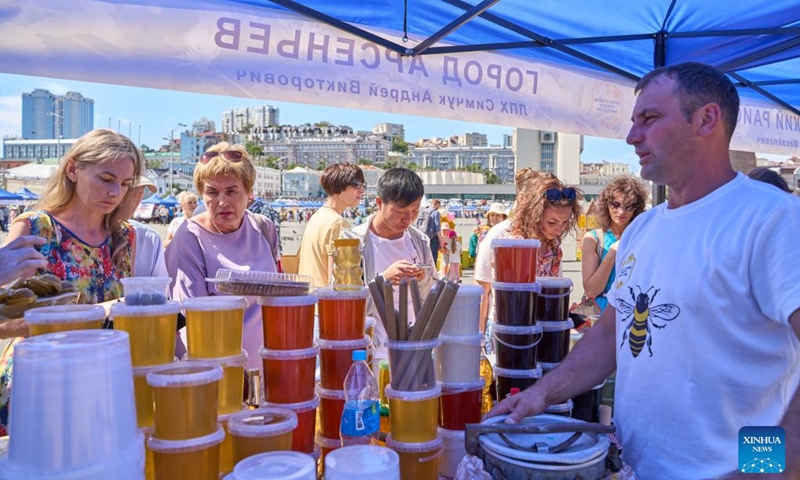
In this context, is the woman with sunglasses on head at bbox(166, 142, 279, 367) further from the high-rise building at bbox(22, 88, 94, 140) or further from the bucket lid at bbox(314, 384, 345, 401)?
the high-rise building at bbox(22, 88, 94, 140)

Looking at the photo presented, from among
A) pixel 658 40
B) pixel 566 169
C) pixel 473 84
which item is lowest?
pixel 473 84

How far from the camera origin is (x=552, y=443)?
1.46m

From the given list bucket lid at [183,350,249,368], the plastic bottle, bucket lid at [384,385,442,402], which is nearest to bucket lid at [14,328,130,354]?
bucket lid at [183,350,249,368]

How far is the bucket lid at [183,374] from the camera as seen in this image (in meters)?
1.28

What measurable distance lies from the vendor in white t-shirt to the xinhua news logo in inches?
71.6

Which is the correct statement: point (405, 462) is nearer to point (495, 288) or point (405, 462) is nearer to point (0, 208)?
point (495, 288)

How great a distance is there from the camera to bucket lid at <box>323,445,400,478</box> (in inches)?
48.8

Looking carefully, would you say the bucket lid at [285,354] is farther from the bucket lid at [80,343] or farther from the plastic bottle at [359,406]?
the bucket lid at [80,343]

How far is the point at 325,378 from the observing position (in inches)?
69.4

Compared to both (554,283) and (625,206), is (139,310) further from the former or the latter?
(625,206)

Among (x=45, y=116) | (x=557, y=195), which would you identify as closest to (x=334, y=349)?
(x=557, y=195)

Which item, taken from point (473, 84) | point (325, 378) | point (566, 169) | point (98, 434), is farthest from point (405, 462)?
point (566, 169)

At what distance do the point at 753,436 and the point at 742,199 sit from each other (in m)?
0.65

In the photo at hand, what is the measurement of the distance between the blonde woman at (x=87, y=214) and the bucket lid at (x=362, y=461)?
1.56m
